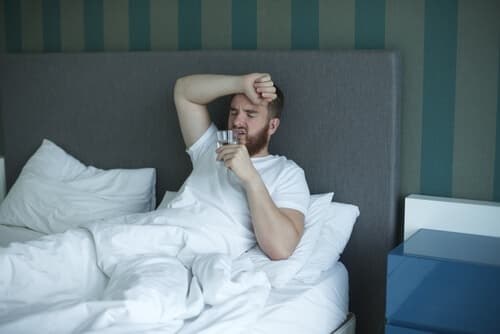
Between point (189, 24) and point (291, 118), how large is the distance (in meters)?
0.77

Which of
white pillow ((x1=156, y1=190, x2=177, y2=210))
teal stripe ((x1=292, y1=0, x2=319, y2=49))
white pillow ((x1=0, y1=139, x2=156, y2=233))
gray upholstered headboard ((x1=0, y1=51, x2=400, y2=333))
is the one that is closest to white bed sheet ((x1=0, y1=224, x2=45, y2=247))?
white pillow ((x1=0, y1=139, x2=156, y2=233))

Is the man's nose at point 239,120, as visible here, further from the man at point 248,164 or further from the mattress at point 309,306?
the mattress at point 309,306

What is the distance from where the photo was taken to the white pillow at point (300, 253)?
2.53 m

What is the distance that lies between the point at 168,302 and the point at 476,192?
1.40 m

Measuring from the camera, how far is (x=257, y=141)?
2.90 meters

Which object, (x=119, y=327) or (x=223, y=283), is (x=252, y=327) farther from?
(x=119, y=327)

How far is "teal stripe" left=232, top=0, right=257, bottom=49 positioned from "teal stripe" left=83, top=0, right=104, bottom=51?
809mm

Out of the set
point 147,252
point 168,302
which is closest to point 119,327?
point 168,302

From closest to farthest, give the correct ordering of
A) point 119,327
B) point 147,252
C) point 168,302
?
point 119,327, point 168,302, point 147,252

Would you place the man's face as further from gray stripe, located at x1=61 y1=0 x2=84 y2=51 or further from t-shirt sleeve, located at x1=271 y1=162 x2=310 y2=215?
gray stripe, located at x1=61 y1=0 x2=84 y2=51

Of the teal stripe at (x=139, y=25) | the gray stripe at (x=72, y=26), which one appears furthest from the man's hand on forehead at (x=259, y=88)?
the gray stripe at (x=72, y=26)

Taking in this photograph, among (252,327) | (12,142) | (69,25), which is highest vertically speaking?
(69,25)

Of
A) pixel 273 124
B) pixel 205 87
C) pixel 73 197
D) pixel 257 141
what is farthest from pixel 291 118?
pixel 73 197

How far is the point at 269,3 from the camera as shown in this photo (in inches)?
126
